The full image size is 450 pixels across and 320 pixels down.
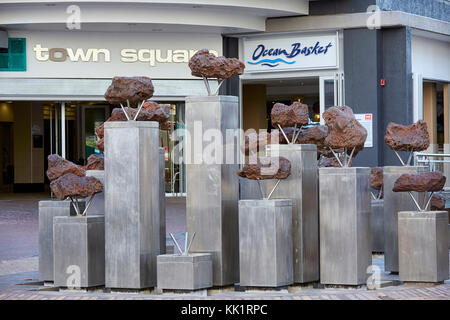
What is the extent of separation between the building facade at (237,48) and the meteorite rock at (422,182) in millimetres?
14215

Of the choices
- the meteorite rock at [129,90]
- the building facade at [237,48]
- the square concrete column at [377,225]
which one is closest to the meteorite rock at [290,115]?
the meteorite rock at [129,90]

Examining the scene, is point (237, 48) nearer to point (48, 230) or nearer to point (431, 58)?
point (431, 58)

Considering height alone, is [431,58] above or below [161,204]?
above

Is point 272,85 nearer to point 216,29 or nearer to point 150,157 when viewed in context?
point 216,29

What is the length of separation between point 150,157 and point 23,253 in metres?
5.56

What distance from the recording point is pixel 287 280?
10.4 metres

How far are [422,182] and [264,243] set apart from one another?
88.2 inches

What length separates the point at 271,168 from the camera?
1050 centimetres

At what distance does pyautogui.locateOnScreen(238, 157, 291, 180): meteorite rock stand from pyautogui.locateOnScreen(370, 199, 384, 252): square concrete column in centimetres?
457

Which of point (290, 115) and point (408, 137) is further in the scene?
point (408, 137)

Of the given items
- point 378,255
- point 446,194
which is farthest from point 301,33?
point 378,255

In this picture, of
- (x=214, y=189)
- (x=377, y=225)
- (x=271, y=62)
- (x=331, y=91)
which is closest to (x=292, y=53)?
(x=271, y=62)

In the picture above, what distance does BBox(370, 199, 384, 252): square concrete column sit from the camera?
14780 millimetres

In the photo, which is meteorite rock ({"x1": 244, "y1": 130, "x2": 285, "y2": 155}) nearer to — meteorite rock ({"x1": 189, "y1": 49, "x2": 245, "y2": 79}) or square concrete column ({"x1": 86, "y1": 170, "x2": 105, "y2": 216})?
meteorite rock ({"x1": 189, "y1": 49, "x2": 245, "y2": 79})
